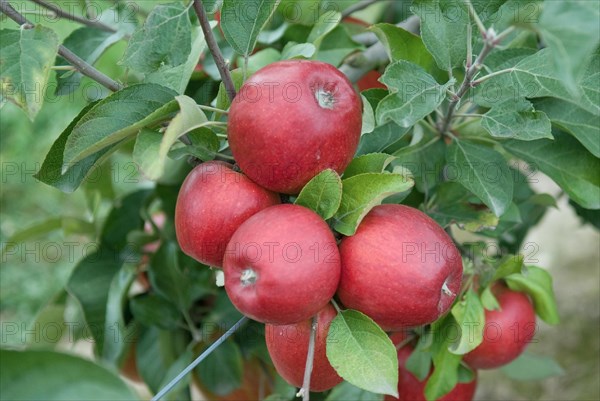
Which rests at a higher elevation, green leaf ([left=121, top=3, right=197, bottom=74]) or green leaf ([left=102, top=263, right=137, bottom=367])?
green leaf ([left=121, top=3, right=197, bottom=74])

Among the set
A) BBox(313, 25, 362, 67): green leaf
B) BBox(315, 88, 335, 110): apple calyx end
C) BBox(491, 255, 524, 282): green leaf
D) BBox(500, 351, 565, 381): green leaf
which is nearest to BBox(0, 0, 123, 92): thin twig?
BBox(315, 88, 335, 110): apple calyx end

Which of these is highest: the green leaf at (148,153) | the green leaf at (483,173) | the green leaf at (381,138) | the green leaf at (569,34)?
the green leaf at (569,34)

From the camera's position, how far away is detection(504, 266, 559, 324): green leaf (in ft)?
2.34

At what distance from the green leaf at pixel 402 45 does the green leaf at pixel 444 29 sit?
40mm

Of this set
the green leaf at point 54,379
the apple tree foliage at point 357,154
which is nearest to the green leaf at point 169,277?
the apple tree foliage at point 357,154

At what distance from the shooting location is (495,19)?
59 centimetres

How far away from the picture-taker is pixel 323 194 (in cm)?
52

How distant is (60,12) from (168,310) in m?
0.34

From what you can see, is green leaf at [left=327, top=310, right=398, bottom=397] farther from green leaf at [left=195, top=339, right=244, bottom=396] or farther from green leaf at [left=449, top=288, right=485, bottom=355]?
green leaf at [left=195, top=339, right=244, bottom=396]

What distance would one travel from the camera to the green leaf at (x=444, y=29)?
1.92 ft

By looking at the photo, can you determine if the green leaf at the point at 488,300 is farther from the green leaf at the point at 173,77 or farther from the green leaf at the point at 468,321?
the green leaf at the point at 173,77

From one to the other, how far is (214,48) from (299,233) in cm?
14

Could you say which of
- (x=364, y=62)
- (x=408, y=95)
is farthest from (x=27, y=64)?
(x=364, y=62)

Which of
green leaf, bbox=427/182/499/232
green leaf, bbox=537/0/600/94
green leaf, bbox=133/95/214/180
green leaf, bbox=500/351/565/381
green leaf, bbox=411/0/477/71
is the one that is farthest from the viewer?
green leaf, bbox=500/351/565/381
